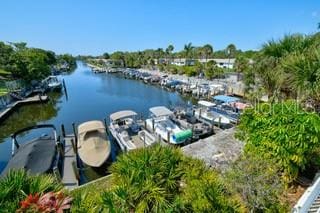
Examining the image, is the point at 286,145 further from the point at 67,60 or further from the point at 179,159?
the point at 67,60

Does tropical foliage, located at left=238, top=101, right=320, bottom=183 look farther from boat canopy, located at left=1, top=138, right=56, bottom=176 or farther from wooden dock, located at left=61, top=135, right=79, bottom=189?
boat canopy, located at left=1, top=138, right=56, bottom=176

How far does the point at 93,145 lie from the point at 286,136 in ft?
39.5

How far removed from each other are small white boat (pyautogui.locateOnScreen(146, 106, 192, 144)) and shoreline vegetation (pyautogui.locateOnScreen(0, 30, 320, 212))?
810cm

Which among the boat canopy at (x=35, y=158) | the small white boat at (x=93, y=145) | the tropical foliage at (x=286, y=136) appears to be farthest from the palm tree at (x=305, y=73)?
the boat canopy at (x=35, y=158)

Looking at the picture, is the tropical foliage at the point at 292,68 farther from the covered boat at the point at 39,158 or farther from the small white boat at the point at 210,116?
the covered boat at the point at 39,158

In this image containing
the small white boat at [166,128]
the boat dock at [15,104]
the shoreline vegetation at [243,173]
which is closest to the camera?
the shoreline vegetation at [243,173]

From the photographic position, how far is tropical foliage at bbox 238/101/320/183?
6965mm

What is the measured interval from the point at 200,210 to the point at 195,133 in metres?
13.7

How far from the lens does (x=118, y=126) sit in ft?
64.7

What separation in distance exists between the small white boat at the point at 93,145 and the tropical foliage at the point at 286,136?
32.7 ft

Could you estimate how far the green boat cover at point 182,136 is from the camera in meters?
17.4

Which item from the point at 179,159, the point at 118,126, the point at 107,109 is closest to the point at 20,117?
the point at 107,109

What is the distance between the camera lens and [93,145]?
15.3m

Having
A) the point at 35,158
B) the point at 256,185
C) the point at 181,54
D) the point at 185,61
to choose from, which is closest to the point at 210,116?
the point at 35,158
